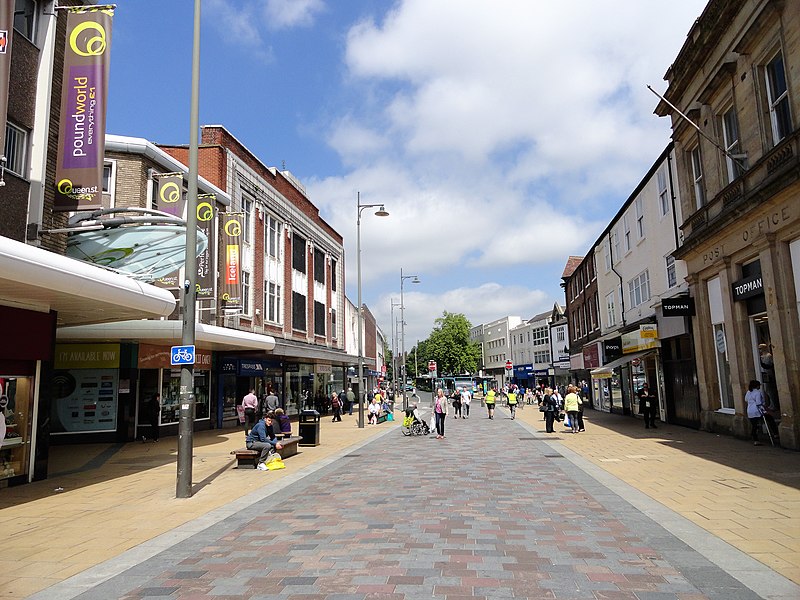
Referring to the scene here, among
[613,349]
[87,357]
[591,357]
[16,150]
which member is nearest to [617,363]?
[613,349]

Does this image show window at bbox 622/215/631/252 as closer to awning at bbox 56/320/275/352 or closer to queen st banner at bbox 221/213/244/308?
queen st banner at bbox 221/213/244/308

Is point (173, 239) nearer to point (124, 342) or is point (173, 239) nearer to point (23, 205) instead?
point (23, 205)

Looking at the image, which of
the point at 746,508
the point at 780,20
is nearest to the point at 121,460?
the point at 746,508

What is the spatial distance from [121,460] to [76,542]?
8.95 meters

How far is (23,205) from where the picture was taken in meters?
12.1

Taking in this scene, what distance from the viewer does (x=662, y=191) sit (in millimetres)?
23500

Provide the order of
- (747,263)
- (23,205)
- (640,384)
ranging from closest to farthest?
(23,205)
(747,263)
(640,384)

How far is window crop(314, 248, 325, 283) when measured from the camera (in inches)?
1553

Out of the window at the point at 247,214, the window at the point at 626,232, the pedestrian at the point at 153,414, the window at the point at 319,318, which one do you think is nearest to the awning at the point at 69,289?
the pedestrian at the point at 153,414

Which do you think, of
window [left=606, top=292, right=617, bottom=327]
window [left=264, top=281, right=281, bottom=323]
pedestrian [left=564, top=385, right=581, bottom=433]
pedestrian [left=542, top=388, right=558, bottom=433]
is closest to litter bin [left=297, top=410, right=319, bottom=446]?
pedestrian [left=542, top=388, right=558, bottom=433]

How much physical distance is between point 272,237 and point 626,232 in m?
18.4

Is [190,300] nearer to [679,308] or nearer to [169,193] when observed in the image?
[169,193]

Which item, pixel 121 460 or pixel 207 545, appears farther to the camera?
pixel 121 460

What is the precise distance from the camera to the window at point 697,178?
63.3 ft
